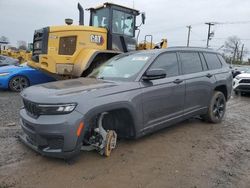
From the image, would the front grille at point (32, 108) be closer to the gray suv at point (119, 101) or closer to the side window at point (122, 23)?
the gray suv at point (119, 101)

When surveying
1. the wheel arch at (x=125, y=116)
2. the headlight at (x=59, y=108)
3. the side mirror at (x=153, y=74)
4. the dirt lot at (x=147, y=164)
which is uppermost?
the side mirror at (x=153, y=74)

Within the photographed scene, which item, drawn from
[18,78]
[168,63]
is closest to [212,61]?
[168,63]

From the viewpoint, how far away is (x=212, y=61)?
714cm

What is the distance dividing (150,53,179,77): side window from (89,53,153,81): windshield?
0.63 feet

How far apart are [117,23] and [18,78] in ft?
14.0

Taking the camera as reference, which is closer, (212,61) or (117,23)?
(212,61)

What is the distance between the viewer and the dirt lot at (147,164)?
384 cm

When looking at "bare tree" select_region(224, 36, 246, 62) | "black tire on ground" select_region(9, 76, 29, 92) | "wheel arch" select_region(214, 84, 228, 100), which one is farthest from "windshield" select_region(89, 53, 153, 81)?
"bare tree" select_region(224, 36, 246, 62)

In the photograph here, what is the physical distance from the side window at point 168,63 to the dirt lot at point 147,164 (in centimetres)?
127

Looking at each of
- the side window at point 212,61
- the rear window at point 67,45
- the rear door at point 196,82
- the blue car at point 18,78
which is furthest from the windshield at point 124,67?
the blue car at point 18,78

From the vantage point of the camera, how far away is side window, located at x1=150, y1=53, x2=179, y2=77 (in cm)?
542

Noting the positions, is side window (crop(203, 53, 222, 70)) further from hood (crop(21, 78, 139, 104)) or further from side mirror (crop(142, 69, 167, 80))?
hood (crop(21, 78, 139, 104))

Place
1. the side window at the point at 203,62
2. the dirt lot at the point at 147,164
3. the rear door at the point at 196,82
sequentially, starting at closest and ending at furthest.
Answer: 1. the dirt lot at the point at 147,164
2. the rear door at the point at 196,82
3. the side window at the point at 203,62

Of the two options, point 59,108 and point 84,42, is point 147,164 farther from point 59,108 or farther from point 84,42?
point 84,42
